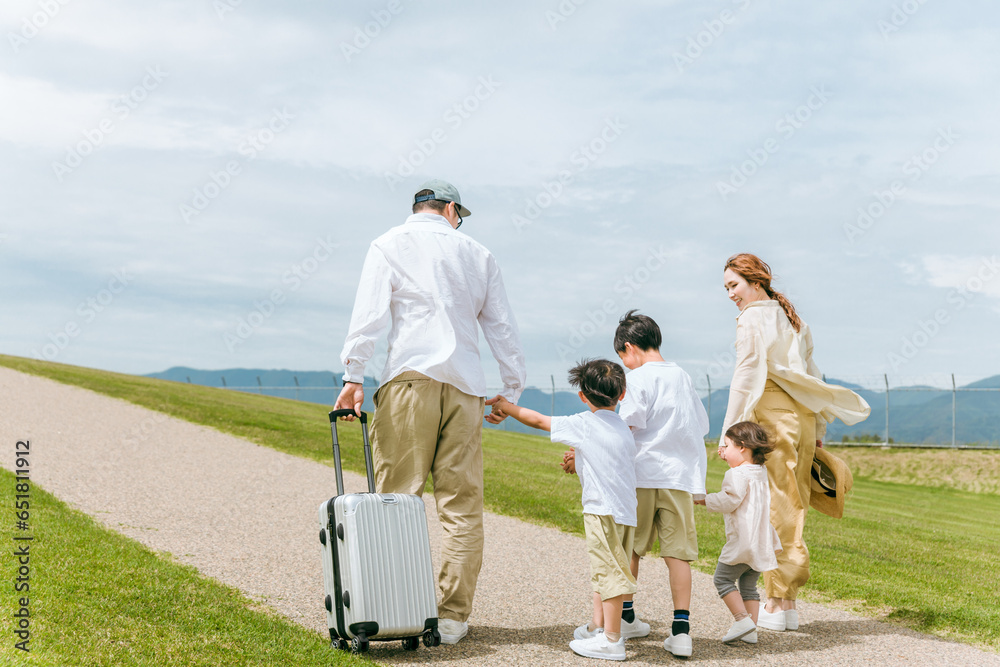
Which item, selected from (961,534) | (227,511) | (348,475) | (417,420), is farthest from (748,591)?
(961,534)

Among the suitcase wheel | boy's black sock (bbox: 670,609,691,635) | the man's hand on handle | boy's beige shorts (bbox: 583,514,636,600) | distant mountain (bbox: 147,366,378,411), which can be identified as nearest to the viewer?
the suitcase wheel

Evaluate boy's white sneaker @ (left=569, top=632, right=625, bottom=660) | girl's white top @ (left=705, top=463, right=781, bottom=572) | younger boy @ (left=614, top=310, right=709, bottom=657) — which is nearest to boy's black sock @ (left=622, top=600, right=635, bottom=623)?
younger boy @ (left=614, top=310, right=709, bottom=657)

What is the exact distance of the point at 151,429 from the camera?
556 inches

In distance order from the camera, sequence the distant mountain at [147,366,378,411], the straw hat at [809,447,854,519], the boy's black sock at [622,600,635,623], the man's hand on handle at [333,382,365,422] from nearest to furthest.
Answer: the man's hand on handle at [333,382,365,422], the boy's black sock at [622,600,635,623], the straw hat at [809,447,854,519], the distant mountain at [147,366,378,411]

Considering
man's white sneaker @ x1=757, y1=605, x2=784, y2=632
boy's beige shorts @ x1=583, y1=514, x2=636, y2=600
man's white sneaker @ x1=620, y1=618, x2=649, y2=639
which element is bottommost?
man's white sneaker @ x1=757, y1=605, x2=784, y2=632

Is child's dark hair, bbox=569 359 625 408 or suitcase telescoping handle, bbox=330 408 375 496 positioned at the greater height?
child's dark hair, bbox=569 359 625 408

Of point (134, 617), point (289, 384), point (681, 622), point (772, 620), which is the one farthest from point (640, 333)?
point (289, 384)

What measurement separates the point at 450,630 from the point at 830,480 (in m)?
2.80

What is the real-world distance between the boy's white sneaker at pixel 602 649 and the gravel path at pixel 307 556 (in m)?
0.06

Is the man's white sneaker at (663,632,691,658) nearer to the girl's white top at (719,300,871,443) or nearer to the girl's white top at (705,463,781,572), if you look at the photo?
the girl's white top at (705,463,781,572)

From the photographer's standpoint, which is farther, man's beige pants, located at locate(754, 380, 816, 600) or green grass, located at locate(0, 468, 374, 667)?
man's beige pants, located at locate(754, 380, 816, 600)

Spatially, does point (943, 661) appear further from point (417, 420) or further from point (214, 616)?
point (214, 616)

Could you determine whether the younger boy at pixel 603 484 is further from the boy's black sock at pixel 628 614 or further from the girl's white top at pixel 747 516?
the girl's white top at pixel 747 516

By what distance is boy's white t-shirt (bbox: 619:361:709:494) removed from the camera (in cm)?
464
